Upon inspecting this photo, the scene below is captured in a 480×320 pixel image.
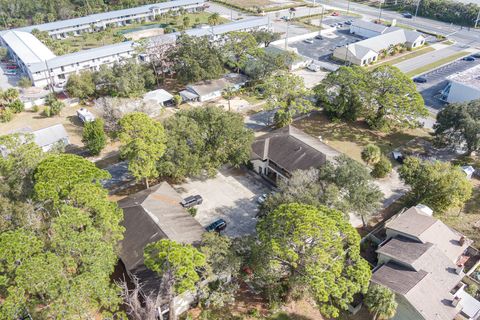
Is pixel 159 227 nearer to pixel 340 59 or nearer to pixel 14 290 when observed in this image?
pixel 14 290

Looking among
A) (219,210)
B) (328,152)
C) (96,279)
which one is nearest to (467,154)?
(328,152)

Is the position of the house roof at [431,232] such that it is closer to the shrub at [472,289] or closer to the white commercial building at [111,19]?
the shrub at [472,289]

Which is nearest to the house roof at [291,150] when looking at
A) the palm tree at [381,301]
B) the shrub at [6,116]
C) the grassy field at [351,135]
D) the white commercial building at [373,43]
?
the grassy field at [351,135]

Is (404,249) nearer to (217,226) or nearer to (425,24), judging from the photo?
(217,226)

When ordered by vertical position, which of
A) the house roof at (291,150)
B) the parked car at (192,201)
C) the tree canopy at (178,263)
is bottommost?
the parked car at (192,201)

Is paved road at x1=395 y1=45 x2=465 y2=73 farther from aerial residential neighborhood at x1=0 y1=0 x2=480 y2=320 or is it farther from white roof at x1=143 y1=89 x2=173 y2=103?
white roof at x1=143 y1=89 x2=173 y2=103

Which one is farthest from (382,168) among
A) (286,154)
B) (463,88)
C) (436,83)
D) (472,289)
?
(436,83)
